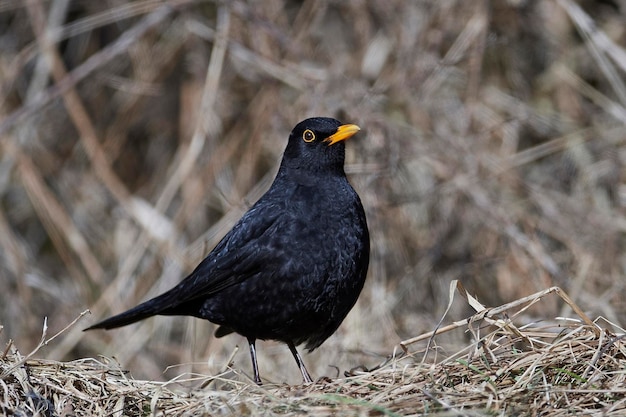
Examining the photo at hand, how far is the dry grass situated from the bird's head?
1369 mm

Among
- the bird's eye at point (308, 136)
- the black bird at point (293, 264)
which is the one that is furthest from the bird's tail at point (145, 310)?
the bird's eye at point (308, 136)

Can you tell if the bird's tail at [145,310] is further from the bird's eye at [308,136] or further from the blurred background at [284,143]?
the blurred background at [284,143]

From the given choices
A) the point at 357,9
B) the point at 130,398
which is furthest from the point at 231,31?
the point at 130,398

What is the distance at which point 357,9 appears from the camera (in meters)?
7.18

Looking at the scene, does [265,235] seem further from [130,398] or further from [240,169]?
[240,169]

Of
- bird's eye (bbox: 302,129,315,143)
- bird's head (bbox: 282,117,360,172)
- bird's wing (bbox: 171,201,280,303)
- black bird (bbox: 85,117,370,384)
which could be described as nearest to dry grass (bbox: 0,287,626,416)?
black bird (bbox: 85,117,370,384)

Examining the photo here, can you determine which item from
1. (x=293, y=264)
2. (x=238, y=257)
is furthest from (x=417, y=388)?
(x=238, y=257)

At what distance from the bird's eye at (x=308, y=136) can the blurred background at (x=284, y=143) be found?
141 centimetres

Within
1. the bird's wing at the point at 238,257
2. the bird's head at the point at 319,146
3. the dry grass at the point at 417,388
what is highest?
the bird's head at the point at 319,146

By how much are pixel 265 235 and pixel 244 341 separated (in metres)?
2.28

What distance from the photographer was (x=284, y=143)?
685cm

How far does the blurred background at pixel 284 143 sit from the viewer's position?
249 inches

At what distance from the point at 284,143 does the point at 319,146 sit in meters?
2.24

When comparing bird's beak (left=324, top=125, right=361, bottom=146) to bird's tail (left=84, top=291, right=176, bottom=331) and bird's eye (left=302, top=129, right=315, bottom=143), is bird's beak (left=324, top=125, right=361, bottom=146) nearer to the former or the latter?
bird's eye (left=302, top=129, right=315, bottom=143)
